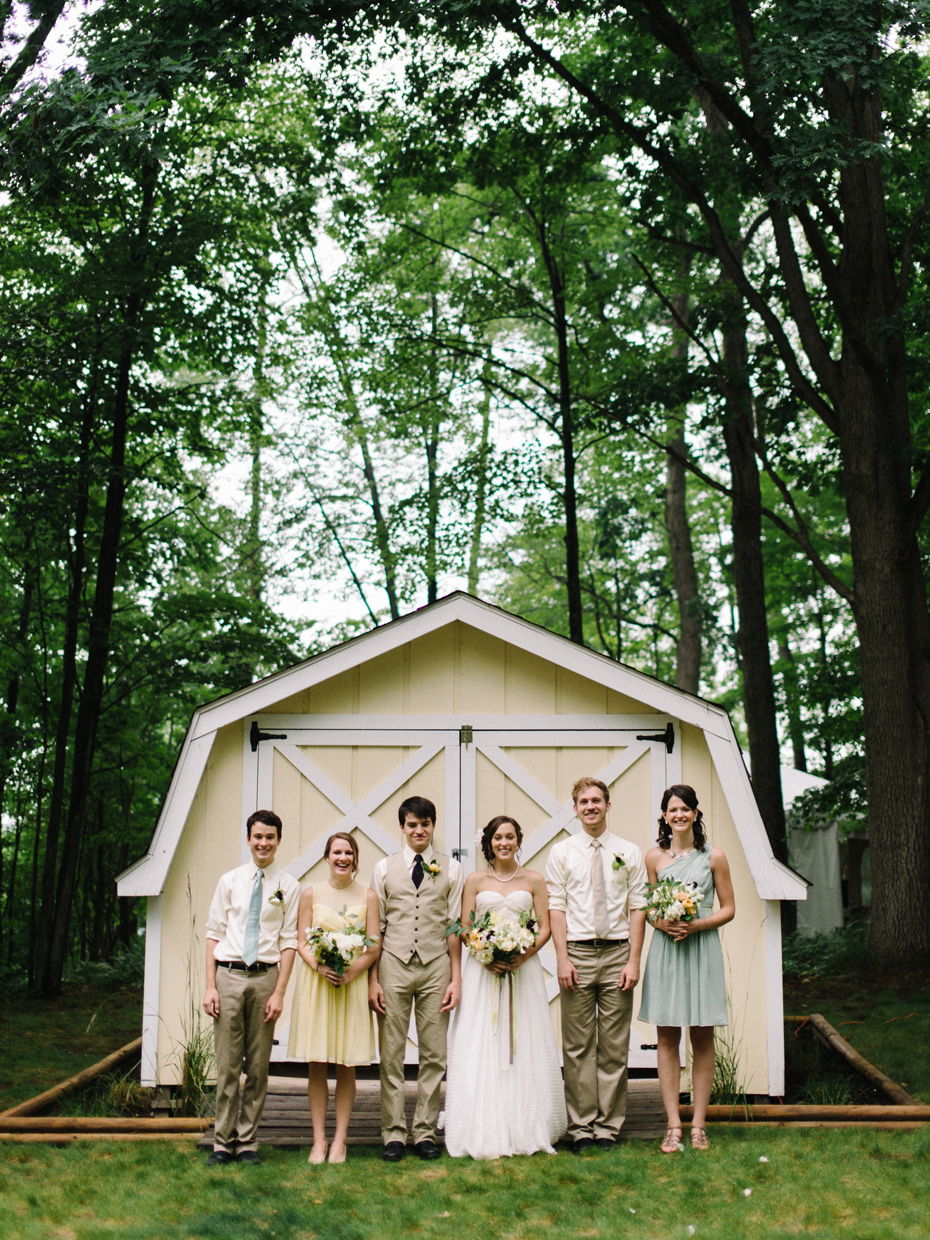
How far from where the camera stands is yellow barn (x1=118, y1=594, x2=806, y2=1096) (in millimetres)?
6984

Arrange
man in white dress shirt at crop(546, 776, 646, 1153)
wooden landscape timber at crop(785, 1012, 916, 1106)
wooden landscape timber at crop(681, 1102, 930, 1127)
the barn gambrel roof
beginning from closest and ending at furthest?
man in white dress shirt at crop(546, 776, 646, 1153)
wooden landscape timber at crop(681, 1102, 930, 1127)
wooden landscape timber at crop(785, 1012, 916, 1106)
the barn gambrel roof

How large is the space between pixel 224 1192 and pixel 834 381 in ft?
28.9

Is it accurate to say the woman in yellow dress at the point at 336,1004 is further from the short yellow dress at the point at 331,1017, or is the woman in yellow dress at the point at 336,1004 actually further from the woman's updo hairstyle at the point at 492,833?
the woman's updo hairstyle at the point at 492,833

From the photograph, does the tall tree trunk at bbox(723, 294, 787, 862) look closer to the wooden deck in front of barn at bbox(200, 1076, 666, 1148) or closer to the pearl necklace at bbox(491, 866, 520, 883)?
the wooden deck in front of barn at bbox(200, 1076, 666, 1148)

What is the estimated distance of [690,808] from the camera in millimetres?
5527

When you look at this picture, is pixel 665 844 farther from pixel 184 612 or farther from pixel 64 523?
pixel 184 612

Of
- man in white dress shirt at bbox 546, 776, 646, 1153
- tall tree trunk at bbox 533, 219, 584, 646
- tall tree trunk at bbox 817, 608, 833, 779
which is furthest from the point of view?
tall tree trunk at bbox 817, 608, 833, 779

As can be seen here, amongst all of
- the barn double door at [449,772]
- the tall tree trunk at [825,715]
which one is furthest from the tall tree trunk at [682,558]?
the barn double door at [449,772]

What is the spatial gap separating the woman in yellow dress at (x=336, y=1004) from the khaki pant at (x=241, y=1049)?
0.17m

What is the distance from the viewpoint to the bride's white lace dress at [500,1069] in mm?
5559

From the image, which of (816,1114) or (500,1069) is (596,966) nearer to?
(500,1069)

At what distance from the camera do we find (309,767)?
732 centimetres

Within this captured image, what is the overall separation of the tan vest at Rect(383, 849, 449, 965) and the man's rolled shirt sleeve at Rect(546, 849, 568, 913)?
0.55m

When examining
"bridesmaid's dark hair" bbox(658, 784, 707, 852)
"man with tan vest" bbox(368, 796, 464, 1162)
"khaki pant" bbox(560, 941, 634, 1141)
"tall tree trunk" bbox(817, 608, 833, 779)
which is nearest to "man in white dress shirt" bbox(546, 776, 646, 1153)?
"khaki pant" bbox(560, 941, 634, 1141)
